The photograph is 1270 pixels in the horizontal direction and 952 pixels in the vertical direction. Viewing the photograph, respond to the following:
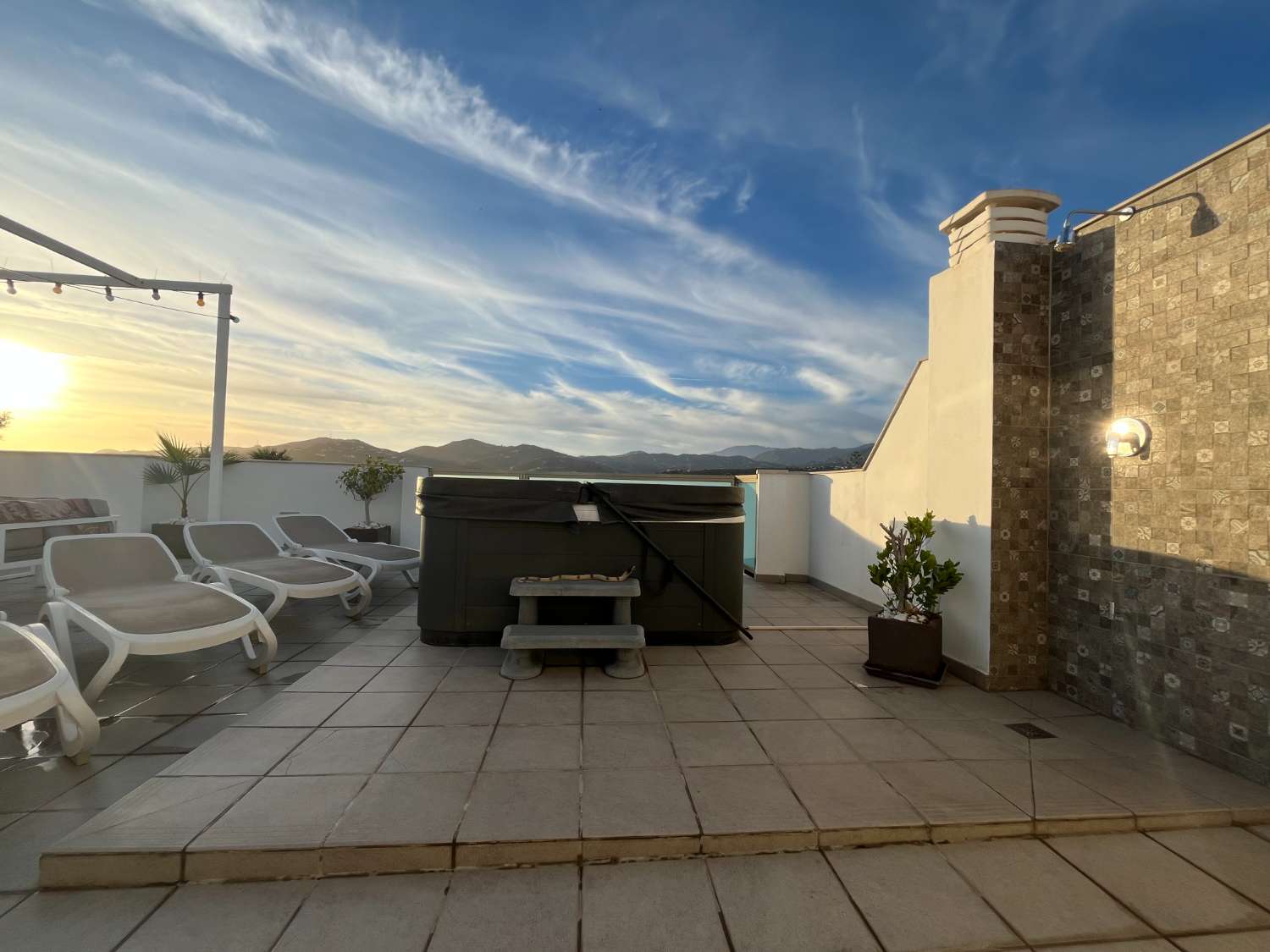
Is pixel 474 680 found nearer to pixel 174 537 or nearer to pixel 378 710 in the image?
pixel 378 710

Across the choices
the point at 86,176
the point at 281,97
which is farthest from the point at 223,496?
the point at 281,97

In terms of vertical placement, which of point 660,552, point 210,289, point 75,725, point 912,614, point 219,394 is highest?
point 210,289

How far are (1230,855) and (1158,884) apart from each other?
0.40 metres

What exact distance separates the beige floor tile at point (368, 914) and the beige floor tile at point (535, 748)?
57 cm

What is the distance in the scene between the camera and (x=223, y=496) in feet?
28.2

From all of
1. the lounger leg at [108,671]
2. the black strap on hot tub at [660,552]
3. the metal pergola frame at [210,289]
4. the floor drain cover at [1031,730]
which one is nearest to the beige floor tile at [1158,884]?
the floor drain cover at [1031,730]

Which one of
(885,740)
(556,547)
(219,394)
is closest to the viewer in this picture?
(885,740)

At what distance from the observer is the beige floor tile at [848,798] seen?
6.06 ft

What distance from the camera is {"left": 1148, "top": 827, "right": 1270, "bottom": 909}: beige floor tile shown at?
1664 mm

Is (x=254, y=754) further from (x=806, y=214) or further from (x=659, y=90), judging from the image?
(x=806, y=214)

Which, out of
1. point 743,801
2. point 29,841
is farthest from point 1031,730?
point 29,841

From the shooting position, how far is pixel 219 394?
6.99 m

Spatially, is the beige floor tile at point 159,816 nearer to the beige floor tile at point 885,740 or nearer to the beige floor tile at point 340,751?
the beige floor tile at point 340,751

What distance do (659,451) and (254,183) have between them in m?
7.80
